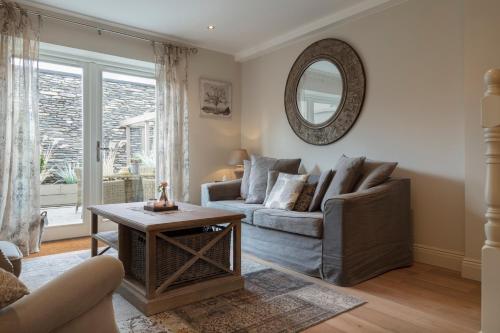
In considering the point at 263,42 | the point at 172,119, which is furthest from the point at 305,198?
the point at 263,42

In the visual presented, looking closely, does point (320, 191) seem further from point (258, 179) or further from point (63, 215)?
point (63, 215)

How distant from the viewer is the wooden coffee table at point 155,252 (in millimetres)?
2061

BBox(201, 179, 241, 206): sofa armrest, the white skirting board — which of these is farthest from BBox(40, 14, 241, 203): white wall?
the white skirting board

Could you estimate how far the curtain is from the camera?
3.31 m

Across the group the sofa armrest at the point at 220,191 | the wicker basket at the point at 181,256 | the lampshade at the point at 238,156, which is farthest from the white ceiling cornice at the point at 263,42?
the wicker basket at the point at 181,256

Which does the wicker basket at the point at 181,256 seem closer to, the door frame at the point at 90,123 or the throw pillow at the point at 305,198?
the throw pillow at the point at 305,198

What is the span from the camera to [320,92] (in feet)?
12.8

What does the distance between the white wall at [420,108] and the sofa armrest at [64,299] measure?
270cm

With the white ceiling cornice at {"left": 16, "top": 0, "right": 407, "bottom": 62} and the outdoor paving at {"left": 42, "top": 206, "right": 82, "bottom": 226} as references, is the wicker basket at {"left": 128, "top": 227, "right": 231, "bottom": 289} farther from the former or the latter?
the white ceiling cornice at {"left": 16, "top": 0, "right": 407, "bottom": 62}

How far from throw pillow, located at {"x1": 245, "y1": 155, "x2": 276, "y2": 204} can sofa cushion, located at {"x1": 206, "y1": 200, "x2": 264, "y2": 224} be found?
5.3 inches

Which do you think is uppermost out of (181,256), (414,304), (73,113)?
(73,113)

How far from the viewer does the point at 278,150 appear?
14.7ft

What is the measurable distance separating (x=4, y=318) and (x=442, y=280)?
2722mm

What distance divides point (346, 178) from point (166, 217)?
1.51 meters
